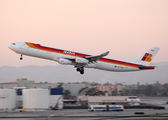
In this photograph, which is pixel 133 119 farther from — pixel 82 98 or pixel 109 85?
pixel 109 85

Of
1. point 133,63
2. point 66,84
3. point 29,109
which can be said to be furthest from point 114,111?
point 66,84

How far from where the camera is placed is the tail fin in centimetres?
6475

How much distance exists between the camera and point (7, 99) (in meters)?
73.3

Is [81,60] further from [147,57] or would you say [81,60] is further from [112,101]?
[112,101]

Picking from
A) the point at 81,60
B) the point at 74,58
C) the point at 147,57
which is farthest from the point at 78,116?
the point at 147,57

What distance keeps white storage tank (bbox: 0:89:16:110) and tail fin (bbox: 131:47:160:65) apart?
36383 mm

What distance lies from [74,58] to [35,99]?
2377 cm

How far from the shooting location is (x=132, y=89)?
4205 inches

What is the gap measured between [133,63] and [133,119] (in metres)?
17.2

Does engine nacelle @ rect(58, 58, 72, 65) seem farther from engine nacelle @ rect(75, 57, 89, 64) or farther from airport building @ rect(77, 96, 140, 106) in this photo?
airport building @ rect(77, 96, 140, 106)

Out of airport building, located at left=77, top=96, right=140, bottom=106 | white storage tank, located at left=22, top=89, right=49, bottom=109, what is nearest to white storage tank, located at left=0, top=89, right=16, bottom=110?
white storage tank, located at left=22, top=89, right=49, bottom=109

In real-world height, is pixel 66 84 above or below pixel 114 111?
above

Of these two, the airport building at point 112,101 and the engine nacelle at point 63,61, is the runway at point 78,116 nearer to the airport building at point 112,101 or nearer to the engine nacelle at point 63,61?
the engine nacelle at point 63,61

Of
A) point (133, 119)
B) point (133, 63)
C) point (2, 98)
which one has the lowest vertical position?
point (133, 119)
